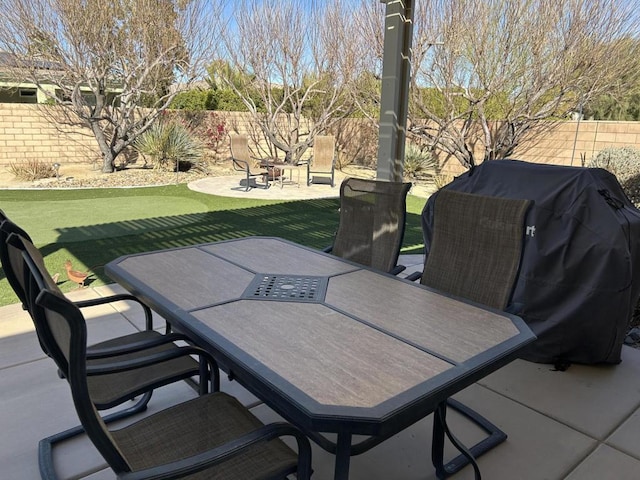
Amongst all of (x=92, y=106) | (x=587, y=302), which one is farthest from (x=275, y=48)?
(x=587, y=302)

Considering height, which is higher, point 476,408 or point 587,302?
point 587,302

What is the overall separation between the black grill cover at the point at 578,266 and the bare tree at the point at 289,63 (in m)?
9.54

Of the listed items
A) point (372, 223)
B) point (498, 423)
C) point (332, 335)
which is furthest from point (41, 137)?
point (498, 423)

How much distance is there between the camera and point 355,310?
182cm

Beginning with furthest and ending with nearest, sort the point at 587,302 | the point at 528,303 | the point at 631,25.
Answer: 1. the point at 631,25
2. the point at 528,303
3. the point at 587,302

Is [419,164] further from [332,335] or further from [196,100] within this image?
[332,335]

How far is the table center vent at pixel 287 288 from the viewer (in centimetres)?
192

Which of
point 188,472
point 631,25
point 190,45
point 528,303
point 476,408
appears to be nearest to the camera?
point 188,472

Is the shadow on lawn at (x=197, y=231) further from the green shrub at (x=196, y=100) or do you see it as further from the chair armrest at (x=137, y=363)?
the green shrub at (x=196, y=100)

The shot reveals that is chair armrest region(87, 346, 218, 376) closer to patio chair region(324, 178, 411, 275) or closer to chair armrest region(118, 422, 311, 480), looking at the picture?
chair armrest region(118, 422, 311, 480)

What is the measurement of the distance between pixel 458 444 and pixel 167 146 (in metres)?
9.62

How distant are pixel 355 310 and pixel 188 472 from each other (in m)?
0.88

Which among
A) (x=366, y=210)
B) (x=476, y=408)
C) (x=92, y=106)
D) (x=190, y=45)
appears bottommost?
(x=476, y=408)

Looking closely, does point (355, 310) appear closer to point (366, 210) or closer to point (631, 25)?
point (366, 210)
